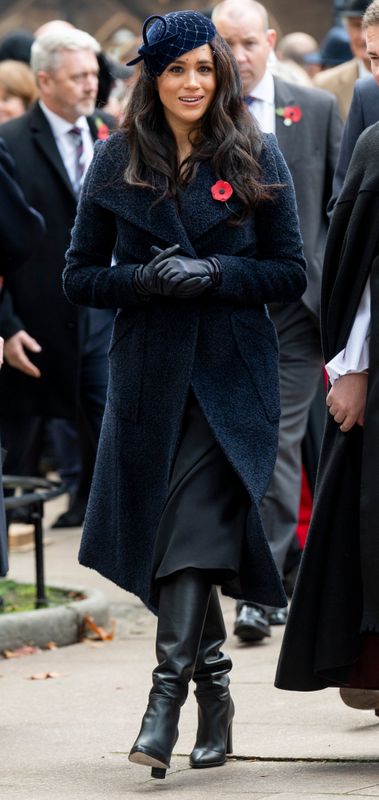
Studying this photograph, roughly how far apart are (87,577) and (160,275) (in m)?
4.17

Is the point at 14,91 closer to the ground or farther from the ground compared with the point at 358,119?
farther from the ground

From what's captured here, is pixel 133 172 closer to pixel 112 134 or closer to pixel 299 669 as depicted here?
pixel 112 134

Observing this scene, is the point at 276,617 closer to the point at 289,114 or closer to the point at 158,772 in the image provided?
the point at 289,114

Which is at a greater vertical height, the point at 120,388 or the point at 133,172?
the point at 133,172

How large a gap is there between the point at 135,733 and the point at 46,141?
11.9 ft

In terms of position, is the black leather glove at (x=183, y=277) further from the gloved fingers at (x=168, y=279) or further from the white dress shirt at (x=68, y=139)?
the white dress shirt at (x=68, y=139)

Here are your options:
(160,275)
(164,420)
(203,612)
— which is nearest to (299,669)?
(203,612)

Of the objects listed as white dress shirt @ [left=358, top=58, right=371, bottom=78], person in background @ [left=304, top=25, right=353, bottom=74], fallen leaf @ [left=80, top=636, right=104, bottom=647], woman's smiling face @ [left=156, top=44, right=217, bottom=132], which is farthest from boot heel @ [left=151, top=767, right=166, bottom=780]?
person in background @ [left=304, top=25, right=353, bottom=74]

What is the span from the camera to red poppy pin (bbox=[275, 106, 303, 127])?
762 centimetres

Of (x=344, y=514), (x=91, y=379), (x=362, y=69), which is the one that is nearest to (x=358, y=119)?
(x=344, y=514)

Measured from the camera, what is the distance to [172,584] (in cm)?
507

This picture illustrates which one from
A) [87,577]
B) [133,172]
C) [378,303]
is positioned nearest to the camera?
[378,303]

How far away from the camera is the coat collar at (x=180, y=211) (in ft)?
17.1

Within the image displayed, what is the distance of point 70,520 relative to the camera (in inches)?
425
